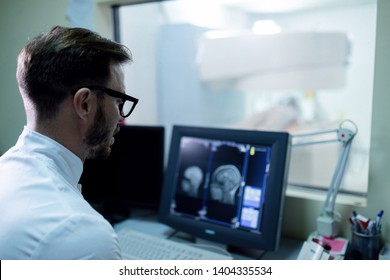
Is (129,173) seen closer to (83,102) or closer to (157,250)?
(157,250)

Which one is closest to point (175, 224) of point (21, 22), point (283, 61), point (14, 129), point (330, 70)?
point (14, 129)

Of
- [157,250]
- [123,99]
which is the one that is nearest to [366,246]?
[157,250]

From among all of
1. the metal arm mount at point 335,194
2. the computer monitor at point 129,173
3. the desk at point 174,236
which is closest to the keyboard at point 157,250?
the desk at point 174,236

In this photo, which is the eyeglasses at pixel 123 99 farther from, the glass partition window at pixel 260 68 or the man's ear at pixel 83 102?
the glass partition window at pixel 260 68

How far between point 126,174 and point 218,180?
1.39 feet

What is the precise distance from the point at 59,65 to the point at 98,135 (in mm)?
183

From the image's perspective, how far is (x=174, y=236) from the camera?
132 centimetres

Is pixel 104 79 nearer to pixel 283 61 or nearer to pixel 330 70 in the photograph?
pixel 283 61

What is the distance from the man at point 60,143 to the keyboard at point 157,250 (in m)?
0.41

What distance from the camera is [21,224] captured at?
65 centimetres

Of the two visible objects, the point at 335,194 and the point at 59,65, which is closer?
the point at 59,65

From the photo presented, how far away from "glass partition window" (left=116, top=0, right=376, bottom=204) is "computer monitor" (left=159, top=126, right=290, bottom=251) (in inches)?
11.2

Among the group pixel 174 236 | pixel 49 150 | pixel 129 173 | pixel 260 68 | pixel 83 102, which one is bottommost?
pixel 174 236

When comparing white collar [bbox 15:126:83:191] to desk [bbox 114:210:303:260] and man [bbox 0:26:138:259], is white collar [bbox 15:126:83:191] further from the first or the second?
desk [bbox 114:210:303:260]
